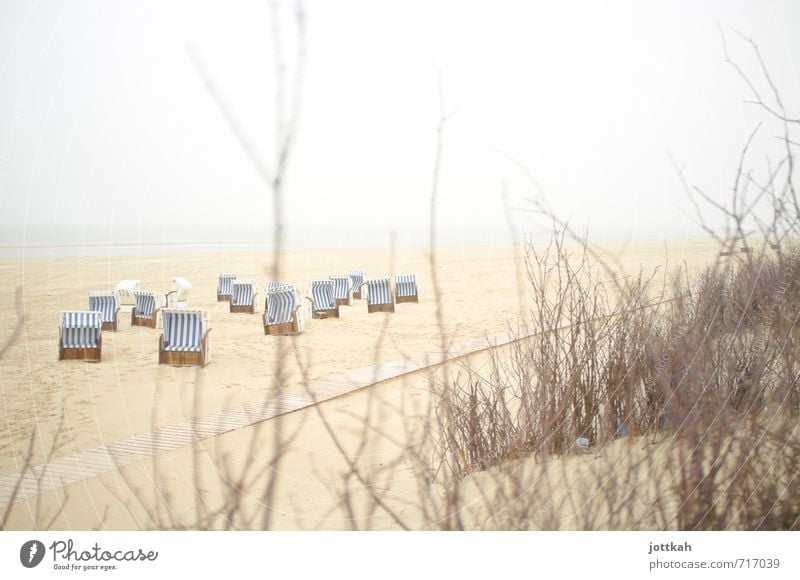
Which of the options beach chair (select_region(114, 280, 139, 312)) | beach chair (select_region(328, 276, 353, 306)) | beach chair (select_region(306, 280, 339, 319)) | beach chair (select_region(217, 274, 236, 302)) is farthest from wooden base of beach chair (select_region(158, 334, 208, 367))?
beach chair (select_region(217, 274, 236, 302))

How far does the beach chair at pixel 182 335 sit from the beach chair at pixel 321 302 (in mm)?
2954

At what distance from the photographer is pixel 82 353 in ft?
20.6

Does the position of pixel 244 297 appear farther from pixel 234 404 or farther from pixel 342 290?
pixel 234 404

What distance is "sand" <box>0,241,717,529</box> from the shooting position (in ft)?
8.35

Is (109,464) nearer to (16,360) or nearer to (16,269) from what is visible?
(16,360)

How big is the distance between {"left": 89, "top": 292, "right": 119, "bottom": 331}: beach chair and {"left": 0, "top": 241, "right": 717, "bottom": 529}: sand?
32cm

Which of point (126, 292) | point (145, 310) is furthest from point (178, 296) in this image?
point (145, 310)

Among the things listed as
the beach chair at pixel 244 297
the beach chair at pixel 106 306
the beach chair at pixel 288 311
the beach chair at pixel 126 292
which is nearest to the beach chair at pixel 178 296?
the beach chair at pixel 126 292

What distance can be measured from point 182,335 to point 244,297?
379cm

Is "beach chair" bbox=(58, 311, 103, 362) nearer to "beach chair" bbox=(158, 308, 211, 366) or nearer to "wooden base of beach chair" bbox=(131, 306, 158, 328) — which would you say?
"beach chair" bbox=(158, 308, 211, 366)

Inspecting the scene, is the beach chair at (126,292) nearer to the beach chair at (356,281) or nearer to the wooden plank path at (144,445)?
the beach chair at (356,281)

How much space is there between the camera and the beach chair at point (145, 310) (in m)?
8.39

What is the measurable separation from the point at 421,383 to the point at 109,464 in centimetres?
222
